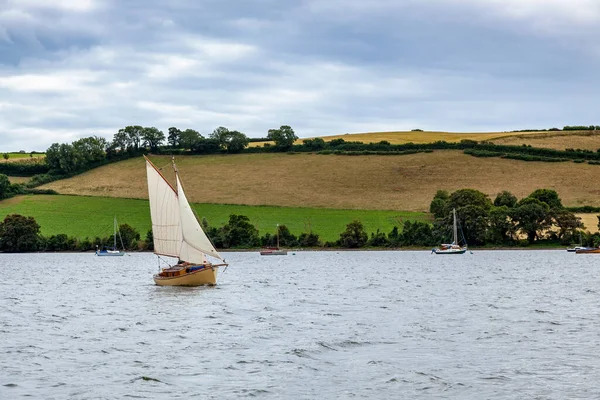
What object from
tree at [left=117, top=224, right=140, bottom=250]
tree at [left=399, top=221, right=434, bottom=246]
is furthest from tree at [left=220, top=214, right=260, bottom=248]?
tree at [left=399, top=221, right=434, bottom=246]

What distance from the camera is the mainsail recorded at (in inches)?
2569

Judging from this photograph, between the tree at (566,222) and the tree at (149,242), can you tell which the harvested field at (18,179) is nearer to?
the tree at (149,242)

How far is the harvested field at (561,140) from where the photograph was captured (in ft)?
607

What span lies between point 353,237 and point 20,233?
5928 cm

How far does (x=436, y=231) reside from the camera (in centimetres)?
14438

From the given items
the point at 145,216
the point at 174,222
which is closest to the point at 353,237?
the point at 145,216

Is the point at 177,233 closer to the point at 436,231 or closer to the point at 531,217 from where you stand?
the point at 436,231

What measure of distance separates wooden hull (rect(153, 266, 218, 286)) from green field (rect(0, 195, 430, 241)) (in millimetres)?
80048

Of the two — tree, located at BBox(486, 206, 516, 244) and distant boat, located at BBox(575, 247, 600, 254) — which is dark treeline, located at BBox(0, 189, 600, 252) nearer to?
tree, located at BBox(486, 206, 516, 244)

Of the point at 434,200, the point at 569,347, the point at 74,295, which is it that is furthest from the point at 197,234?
the point at 434,200

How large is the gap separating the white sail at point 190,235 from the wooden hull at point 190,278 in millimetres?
1429

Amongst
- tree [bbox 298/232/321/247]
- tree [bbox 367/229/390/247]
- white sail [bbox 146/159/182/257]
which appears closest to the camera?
white sail [bbox 146/159/182/257]

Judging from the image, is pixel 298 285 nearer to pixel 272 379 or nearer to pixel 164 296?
pixel 164 296

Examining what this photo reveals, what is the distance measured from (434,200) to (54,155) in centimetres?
9028
